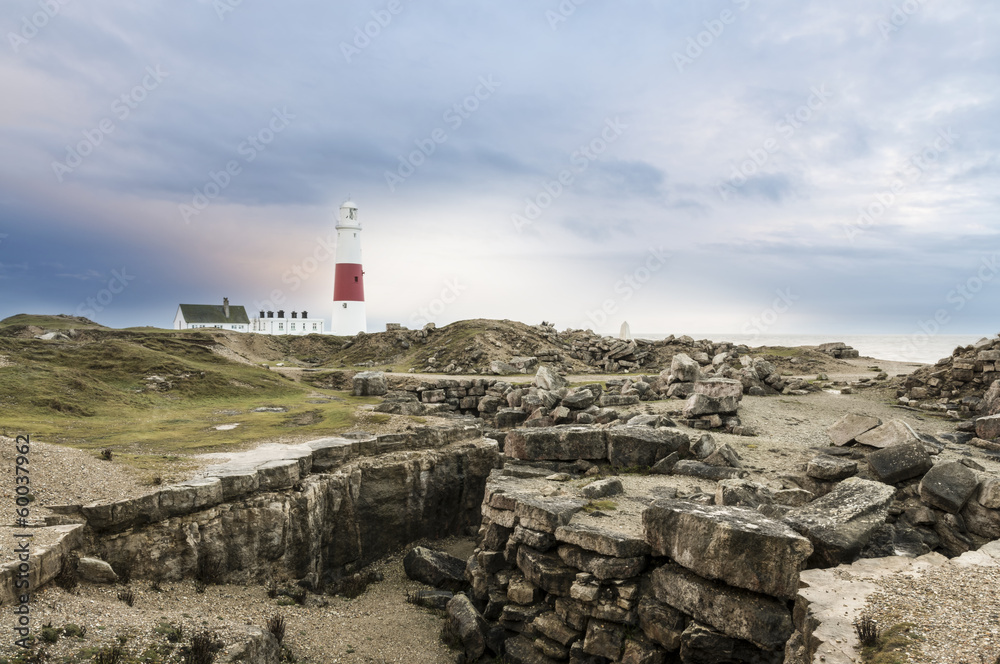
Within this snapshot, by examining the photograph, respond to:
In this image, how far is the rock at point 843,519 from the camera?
26.4 feet

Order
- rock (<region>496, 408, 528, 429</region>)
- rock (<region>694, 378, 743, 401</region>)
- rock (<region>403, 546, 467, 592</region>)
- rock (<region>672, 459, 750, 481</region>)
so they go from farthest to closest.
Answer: rock (<region>496, 408, 528, 429</region>) → rock (<region>694, 378, 743, 401</region>) → rock (<region>403, 546, 467, 592</region>) → rock (<region>672, 459, 750, 481</region>)

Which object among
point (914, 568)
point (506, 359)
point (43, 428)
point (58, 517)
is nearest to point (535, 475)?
point (914, 568)

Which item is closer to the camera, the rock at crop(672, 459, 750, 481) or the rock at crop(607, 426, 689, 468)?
the rock at crop(672, 459, 750, 481)

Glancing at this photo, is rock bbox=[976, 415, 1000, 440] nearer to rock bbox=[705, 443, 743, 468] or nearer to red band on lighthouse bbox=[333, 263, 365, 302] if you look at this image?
rock bbox=[705, 443, 743, 468]

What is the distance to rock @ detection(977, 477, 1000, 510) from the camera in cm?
942

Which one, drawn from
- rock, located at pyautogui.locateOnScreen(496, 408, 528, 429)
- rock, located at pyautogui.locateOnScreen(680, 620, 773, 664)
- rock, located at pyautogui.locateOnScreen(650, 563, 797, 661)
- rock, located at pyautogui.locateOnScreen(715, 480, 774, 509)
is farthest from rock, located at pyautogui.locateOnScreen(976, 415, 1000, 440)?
rock, located at pyautogui.locateOnScreen(496, 408, 528, 429)

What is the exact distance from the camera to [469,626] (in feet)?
36.0

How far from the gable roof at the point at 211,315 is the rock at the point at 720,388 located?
231 ft

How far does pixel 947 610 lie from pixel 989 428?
38.6ft

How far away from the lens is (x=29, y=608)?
25.3 feet

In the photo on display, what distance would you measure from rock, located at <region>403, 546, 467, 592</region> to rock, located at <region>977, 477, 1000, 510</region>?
10.6 meters

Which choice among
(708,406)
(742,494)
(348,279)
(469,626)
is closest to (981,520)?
(742,494)

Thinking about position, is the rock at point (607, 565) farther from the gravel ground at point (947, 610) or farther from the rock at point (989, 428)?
the rock at point (989, 428)

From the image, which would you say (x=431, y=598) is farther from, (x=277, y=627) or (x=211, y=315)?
(x=211, y=315)
